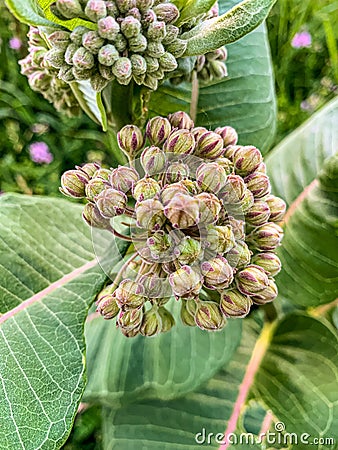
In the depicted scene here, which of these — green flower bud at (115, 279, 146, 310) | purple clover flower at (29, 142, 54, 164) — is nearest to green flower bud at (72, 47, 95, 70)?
green flower bud at (115, 279, 146, 310)

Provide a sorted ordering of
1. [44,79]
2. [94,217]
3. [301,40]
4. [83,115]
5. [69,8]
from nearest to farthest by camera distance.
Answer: [69,8]
[94,217]
[44,79]
[301,40]
[83,115]

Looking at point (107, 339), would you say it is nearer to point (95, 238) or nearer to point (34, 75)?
point (95, 238)

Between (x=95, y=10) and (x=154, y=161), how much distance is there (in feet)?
0.57

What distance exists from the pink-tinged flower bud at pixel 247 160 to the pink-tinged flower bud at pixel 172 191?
124 mm

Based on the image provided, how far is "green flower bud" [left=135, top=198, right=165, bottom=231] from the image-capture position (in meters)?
0.61

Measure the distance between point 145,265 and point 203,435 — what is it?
41cm

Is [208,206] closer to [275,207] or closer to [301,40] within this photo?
[275,207]

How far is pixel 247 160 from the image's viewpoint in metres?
0.71

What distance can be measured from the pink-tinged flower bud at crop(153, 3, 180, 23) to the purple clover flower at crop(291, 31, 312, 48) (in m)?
1.23

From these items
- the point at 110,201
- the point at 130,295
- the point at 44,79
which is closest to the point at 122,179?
the point at 110,201

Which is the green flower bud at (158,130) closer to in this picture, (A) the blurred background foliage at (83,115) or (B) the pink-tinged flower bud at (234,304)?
(B) the pink-tinged flower bud at (234,304)

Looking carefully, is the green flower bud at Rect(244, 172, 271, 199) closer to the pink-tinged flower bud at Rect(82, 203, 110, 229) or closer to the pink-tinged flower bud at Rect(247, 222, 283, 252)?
the pink-tinged flower bud at Rect(247, 222, 283, 252)

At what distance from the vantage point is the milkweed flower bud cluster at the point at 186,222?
0.62 m

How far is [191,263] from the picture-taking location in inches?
24.7
